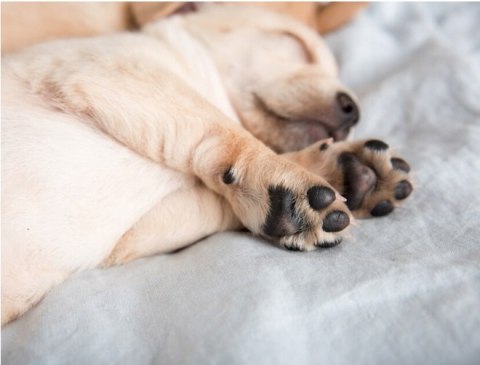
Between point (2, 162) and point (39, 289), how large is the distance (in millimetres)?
260

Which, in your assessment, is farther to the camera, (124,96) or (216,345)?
(124,96)

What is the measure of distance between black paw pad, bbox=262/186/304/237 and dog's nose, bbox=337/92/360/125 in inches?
22.6

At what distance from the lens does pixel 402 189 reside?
115 cm

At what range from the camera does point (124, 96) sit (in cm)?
108

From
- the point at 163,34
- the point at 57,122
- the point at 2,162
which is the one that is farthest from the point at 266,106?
the point at 2,162

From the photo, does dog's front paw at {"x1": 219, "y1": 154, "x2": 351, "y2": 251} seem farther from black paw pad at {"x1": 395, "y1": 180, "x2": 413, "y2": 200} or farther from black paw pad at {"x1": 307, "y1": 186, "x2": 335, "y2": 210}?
black paw pad at {"x1": 395, "y1": 180, "x2": 413, "y2": 200}

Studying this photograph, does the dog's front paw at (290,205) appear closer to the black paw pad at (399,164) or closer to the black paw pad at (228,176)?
the black paw pad at (228,176)

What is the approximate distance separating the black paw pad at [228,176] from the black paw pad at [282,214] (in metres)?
0.10

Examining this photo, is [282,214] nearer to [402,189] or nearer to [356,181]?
[356,181]

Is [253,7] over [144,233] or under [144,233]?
over

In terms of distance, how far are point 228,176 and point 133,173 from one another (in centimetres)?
22

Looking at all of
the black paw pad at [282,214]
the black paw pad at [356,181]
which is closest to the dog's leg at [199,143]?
the black paw pad at [282,214]

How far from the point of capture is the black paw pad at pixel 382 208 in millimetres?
1141

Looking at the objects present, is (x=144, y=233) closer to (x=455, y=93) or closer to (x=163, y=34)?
(x=163, y=34)
